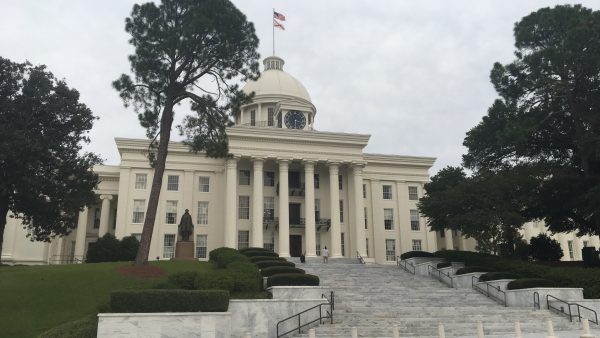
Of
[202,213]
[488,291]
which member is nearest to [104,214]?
[202,213]

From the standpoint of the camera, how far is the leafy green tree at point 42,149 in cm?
2880

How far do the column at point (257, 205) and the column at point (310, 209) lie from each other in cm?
408

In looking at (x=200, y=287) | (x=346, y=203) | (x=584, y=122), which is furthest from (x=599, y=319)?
(x=346, y=203)

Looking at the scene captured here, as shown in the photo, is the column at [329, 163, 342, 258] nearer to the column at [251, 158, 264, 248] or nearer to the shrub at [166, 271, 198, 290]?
the column at [251, 158, 264, 248]

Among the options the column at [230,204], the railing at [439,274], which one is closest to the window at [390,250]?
the column at [230,204]

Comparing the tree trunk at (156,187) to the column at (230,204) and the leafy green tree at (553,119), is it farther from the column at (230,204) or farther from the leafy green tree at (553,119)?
Answer: the leafy green tree at (553,119)

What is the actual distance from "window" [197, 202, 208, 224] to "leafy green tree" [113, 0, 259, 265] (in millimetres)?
17831

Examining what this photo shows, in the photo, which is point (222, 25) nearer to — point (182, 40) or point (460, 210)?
point (182, 40)

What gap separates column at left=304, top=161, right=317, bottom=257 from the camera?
4312 cm

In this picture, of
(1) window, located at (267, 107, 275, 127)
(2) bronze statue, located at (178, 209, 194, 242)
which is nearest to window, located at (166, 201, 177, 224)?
(2) bronze statue, located at (178, 209, 194, 242)

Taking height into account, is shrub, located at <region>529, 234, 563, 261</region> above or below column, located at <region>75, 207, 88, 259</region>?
below

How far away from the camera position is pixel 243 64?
94.6 ft

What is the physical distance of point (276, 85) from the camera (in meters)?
57.0

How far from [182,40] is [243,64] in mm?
4081
